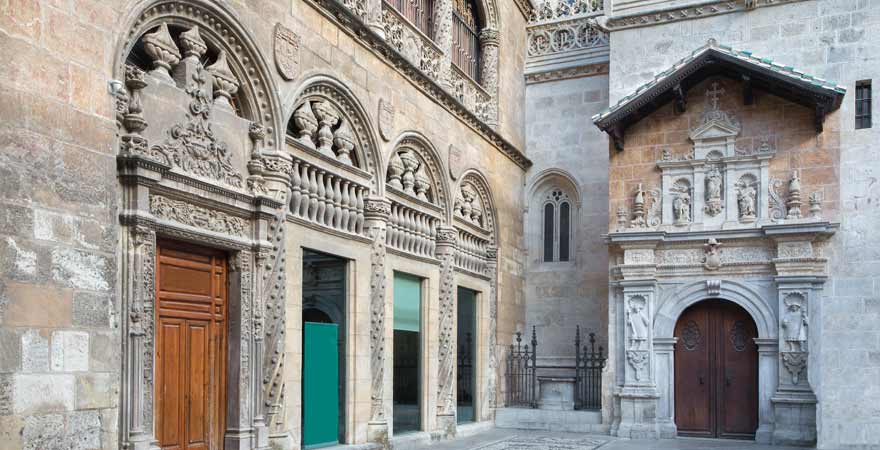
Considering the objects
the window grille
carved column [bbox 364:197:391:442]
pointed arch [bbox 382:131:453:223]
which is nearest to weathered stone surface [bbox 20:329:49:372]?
→ carved column [bbox 364:197:391:442]

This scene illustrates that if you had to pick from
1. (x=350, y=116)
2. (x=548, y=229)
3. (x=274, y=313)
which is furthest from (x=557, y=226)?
(x=274, y=313)

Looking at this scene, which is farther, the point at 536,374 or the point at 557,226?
the point at 557,226

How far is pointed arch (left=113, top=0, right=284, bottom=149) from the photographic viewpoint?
298 inches

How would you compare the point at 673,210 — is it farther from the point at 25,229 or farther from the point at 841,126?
the point at 25,229

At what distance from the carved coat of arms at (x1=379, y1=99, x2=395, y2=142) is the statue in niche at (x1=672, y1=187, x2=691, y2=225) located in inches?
220

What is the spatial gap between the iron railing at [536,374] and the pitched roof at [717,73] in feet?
13.3

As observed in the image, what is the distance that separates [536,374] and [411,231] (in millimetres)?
5790

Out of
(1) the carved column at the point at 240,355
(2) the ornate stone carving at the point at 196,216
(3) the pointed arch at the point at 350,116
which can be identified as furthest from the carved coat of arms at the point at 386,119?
(1) the carved column at the point at 240,355

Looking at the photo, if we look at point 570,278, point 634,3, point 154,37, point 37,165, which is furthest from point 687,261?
point 37,165

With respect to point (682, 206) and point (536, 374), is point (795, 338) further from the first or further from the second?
point (536, 374)

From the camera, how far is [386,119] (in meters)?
12.3

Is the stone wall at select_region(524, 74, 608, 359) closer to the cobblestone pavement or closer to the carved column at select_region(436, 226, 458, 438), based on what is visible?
the cobblestone pavement

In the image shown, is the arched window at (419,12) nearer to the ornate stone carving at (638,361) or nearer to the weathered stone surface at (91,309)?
the ornate stone carving at (638,361)

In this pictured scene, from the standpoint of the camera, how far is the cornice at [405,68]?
10.9m
